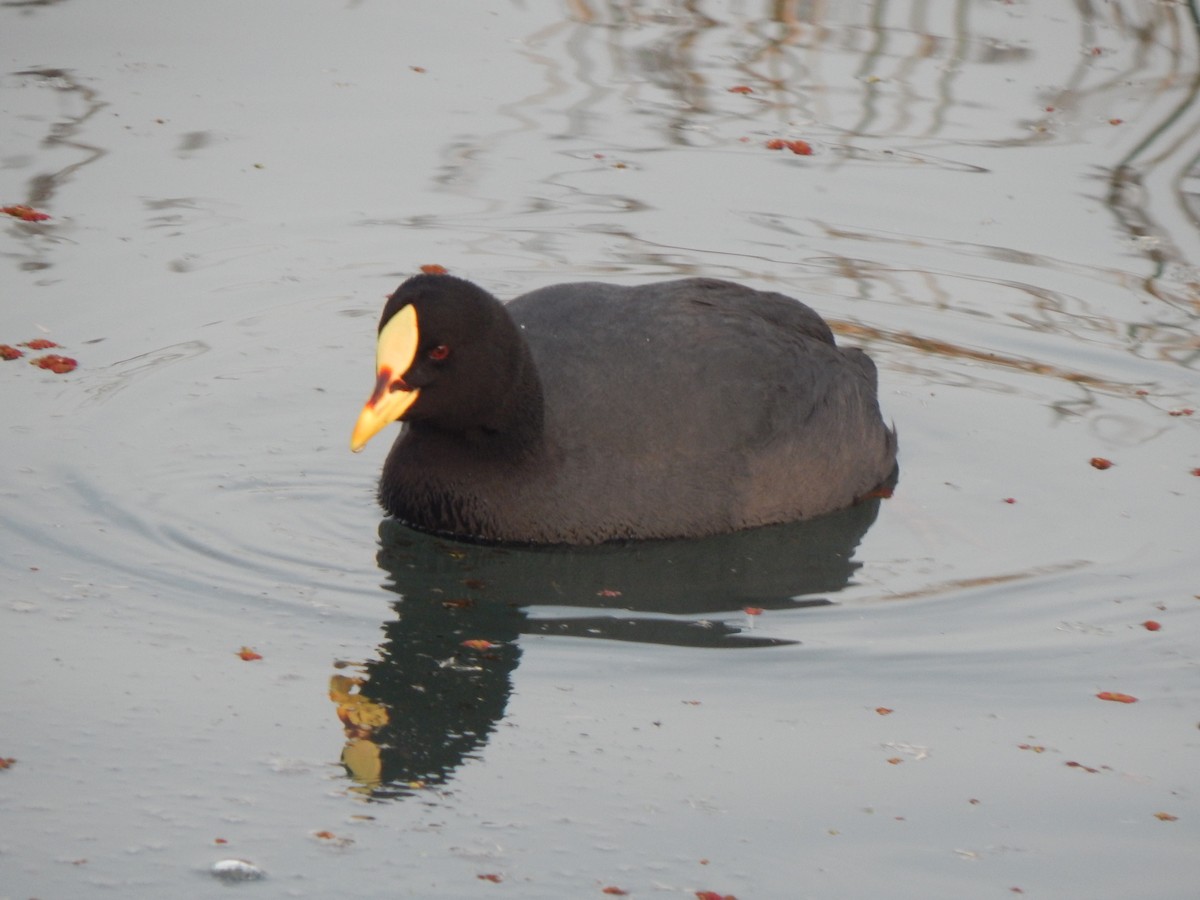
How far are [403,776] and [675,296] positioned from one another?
104 inches

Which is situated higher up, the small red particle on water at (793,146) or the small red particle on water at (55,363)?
the small red particle on water at (793,146)

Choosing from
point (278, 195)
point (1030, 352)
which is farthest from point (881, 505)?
point (278, 195)

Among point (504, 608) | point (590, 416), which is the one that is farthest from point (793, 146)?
point (504, 608)

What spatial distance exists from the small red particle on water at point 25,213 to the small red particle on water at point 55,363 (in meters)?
1.60

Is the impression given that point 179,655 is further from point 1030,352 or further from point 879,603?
point 1030,352

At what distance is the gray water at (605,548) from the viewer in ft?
14.9

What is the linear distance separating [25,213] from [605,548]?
3.92 metres

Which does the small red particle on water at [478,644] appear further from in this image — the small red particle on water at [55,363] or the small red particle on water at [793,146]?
the small red particle on water at [793,146]

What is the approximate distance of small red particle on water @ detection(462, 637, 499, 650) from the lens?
551cm

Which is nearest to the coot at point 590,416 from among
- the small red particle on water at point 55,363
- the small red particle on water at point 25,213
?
the small red particle on water at point 55,363

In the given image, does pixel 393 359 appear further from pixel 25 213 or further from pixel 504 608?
pixel 25 213

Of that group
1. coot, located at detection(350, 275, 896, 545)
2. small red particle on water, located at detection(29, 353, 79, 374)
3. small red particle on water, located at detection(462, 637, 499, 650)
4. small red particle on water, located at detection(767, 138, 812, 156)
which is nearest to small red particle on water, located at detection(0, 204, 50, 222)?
small red particle on water, located at detection(29, 353, 79, 374)

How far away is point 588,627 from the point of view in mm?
5703

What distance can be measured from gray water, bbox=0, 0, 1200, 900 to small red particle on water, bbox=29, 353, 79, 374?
75 millimetres
